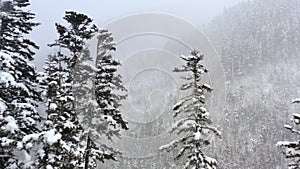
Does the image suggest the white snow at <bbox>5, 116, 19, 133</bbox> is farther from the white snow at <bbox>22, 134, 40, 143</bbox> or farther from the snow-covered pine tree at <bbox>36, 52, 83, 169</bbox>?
the snow-covered pine tree at <bbox>36, 52, 83, 169</bbox>

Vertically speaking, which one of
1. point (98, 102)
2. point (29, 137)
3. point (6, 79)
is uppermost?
point (98, 102)

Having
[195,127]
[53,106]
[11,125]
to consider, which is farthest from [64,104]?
[195,127]

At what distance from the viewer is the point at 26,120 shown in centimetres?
1730

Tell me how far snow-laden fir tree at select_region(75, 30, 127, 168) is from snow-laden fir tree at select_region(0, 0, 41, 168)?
2174mm

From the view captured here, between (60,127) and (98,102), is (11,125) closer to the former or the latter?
(60,127)

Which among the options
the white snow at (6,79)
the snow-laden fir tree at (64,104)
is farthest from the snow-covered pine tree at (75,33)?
the white snow at (6,79)

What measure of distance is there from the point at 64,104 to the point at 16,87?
10.7 feet

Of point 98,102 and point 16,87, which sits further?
point 98,102

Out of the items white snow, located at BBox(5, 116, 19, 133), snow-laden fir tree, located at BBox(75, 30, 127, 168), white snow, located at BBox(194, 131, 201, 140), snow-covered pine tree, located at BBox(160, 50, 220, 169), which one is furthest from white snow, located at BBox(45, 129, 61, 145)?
white snow, located at BBox(194, 131, 201, 140)

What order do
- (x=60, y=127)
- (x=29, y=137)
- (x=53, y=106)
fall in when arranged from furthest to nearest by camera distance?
(x=60, y=127), (x=53, y=106), (x=29, y=137)

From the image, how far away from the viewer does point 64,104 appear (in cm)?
1908

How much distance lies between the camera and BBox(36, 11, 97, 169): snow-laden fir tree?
17688 millimetres

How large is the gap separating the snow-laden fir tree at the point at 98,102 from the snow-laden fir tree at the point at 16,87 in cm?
217

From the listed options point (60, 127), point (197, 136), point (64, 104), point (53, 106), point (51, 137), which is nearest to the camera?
point (51, 137)
